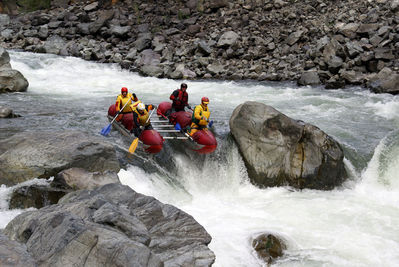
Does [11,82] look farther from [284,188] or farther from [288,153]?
[284,188]

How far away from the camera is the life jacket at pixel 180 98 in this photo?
9741 millimetres

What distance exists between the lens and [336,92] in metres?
14.8

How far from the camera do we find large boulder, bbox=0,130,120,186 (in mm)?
6309

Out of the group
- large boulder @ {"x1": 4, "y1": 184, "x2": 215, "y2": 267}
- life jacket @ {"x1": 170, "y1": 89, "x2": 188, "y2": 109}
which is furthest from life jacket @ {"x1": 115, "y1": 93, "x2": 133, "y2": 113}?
large boulder @ {"x1": 4, "y1": 184, "x2": 215, "y2": 267}

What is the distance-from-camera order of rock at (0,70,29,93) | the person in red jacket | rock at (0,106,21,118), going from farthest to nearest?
1. rock at (0,70,29,93)
2. the person in red jacket
3. rock at (0,106,21,118)

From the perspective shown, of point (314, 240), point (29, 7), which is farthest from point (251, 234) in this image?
point (29, 7)

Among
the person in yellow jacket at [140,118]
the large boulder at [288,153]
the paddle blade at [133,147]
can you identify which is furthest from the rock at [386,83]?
the paddle blade at [133,147]

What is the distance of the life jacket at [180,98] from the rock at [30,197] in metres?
4.49

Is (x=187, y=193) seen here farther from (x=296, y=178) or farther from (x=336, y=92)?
(x=336, y=92)

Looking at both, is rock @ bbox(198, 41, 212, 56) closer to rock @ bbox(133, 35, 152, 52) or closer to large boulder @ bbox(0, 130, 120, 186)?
rock @ bbox(133, 35, 152, 52)

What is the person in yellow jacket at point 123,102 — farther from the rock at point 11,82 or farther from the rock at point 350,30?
the rock at point 350,30

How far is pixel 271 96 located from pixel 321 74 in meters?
3.04

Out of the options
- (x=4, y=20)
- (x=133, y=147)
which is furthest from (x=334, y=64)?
(x=4, y=20)

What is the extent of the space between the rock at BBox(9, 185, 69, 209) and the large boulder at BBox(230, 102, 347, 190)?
4.40 metres
